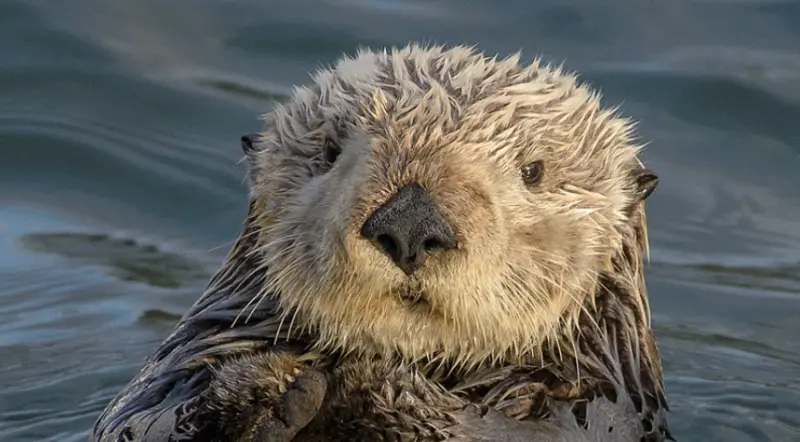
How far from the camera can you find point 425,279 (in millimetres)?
3875

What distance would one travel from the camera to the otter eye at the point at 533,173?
14.5 ft

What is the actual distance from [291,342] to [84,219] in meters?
3.87

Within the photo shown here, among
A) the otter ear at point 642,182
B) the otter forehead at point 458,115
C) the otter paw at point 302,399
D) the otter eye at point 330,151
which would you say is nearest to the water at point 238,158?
the otter ear at point 642,182

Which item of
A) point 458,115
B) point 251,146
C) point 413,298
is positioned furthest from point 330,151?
point 413,298

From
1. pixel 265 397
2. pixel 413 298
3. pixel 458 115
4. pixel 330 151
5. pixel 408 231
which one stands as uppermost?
pixel 458 115

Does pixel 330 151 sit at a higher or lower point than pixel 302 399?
higher

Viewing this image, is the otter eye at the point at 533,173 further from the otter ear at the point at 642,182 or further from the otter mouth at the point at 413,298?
the otter mouth at the point at 413,298

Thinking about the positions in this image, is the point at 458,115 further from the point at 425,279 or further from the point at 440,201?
the point at 425,279

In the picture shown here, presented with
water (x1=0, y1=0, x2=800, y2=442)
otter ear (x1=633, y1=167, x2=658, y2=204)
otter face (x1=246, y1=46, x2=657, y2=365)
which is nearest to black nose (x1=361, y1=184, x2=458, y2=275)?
otter face (x1=246, y1=46, x2=657, y2=365)

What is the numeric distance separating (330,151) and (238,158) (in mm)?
4094

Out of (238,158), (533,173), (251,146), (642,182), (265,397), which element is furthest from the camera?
(238,158)

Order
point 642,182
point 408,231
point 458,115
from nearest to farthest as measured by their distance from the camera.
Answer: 1. point 408,231
2. point 458,115
3. point 642,182

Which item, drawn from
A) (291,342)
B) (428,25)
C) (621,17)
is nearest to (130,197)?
(428,25)

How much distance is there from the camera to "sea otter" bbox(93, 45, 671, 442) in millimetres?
3977
